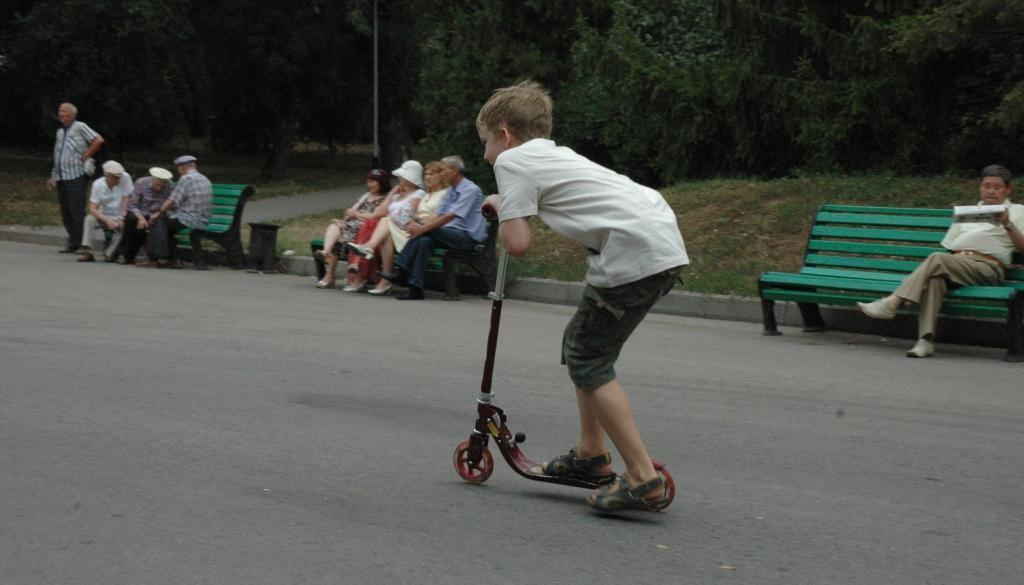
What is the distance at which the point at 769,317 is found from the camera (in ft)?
38.0

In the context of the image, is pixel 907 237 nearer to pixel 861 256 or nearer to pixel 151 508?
pixel 861 256

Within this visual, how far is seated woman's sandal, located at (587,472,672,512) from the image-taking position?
552 centimetres

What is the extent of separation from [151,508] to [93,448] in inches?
44.4

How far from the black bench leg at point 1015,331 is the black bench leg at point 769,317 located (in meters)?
1.94

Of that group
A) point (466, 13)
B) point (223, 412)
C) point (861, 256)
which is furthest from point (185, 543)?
point (466, 13)

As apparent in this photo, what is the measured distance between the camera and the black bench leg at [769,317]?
38.0 ft

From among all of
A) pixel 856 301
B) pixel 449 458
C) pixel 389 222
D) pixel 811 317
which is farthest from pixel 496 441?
pixel 389 222

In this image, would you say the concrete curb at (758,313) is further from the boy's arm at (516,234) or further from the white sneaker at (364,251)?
the boy's arm at (516,234)

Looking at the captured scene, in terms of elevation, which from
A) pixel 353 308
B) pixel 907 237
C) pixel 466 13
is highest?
pixel 466 13

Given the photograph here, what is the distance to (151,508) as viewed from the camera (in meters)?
5.53

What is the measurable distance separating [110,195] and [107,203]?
4.8 inches

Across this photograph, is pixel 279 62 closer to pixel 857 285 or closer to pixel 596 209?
pixel 857 285

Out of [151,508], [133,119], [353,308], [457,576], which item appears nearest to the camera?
[457,576]

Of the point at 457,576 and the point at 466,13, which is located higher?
the point at 466,13
